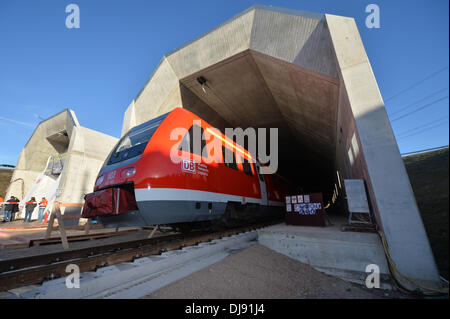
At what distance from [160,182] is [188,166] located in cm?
A: 72

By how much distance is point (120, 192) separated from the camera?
3463 millimetres

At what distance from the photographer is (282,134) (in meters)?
16.0

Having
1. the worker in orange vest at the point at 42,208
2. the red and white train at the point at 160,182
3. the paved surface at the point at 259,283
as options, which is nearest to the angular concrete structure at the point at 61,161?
the worker in orange vest at the point at 42,208

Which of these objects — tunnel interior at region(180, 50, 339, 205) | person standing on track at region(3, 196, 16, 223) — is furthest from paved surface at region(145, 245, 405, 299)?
person standing on track at region(3, 196, 16, 223)

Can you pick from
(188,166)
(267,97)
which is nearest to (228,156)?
(188,166)

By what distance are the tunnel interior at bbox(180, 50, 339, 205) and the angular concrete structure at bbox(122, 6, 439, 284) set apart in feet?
0.18

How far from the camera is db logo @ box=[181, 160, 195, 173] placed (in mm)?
3955

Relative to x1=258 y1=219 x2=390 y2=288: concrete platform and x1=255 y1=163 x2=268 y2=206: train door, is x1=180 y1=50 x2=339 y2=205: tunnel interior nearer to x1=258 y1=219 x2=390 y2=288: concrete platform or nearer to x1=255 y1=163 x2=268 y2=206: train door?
x1=255 y1=163 x2=268 y2=206: train door

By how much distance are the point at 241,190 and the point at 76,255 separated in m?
4.12

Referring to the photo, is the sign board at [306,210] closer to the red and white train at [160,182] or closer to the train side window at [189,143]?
the red and white train at [160,182]

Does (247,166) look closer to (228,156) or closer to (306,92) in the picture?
(228,156)
